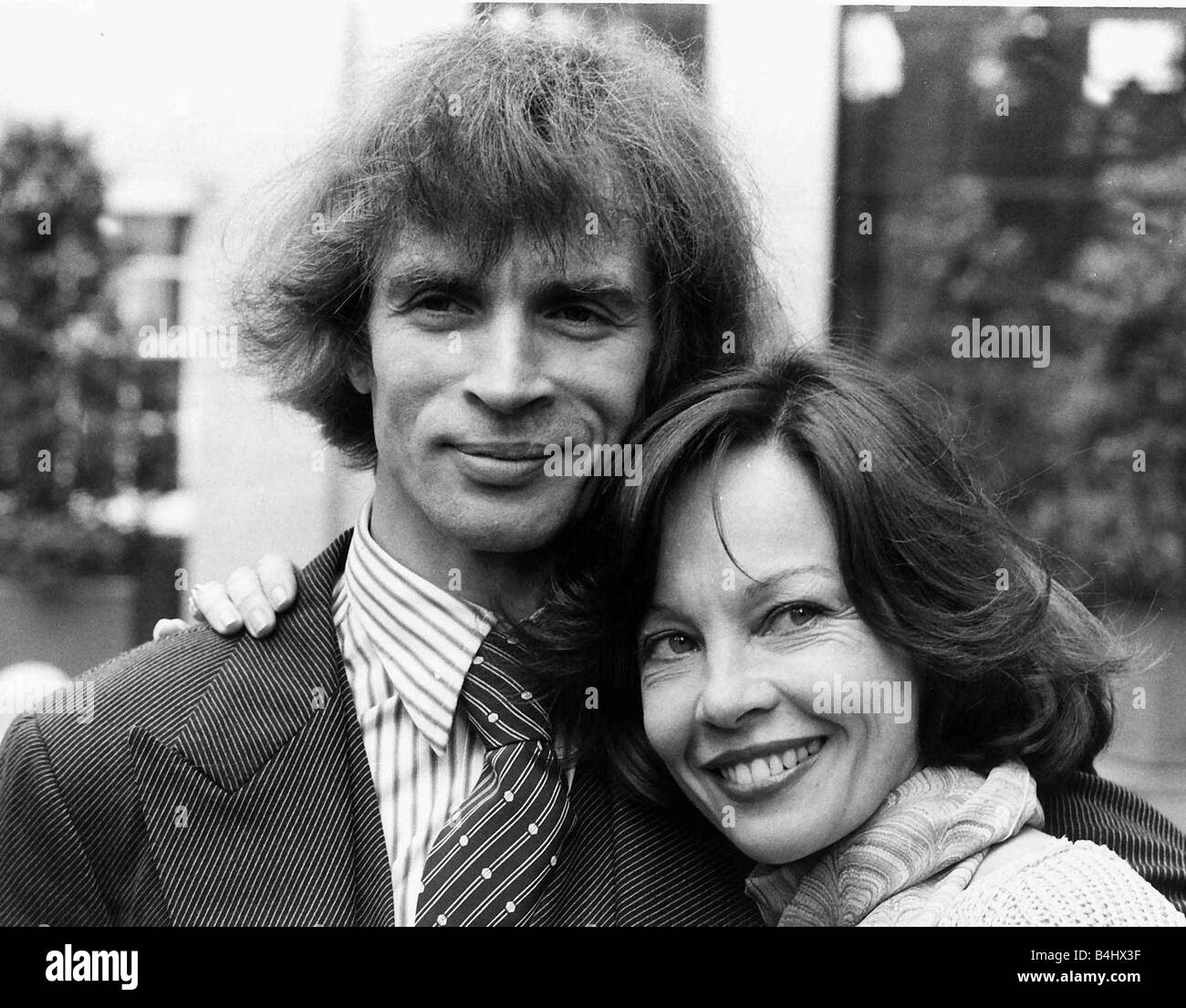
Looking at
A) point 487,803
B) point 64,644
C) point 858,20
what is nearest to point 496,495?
point 487,803

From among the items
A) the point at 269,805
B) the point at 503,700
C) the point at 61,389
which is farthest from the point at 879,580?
the point at 61,389

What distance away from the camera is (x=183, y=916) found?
1767 mm

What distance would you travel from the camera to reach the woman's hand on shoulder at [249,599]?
196 centimetres

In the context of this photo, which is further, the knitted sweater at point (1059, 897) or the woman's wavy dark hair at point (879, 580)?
the woman's wavy dark hair at point (879, 580)

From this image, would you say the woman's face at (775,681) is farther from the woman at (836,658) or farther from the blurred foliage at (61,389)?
the blurred foliage at (61,389)

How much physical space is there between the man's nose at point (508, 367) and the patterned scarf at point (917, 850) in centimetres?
64

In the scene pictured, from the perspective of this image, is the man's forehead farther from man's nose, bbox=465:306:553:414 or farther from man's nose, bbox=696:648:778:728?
man's nose, bbox=696:648:778:728

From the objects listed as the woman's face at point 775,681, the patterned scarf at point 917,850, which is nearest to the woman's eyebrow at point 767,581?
the woman's face at point 775,681

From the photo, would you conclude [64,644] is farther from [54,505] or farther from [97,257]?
[97,257]

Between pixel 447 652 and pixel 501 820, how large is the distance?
23 cm

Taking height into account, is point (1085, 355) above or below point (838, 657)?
above

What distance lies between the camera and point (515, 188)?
1.79 meters

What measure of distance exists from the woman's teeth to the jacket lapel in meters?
0.45

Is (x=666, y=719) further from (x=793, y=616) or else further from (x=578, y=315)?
(x=578, y=315)
